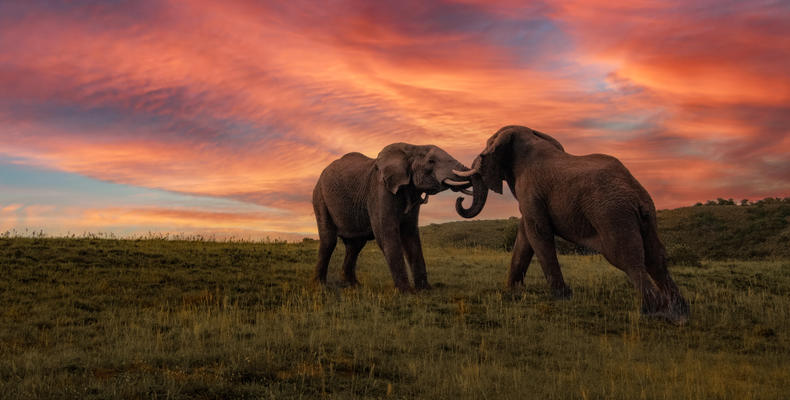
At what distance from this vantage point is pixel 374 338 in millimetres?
10117

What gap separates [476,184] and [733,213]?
106ft

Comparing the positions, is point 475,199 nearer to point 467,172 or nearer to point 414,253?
point 467,172

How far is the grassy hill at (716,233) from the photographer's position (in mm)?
34156

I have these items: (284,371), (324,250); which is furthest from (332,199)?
(284,371)

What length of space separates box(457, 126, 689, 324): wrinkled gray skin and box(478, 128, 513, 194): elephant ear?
0.9 inches

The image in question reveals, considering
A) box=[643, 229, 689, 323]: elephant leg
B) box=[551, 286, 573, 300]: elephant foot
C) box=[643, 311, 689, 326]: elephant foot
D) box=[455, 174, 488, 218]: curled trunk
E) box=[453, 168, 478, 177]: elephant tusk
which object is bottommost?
box=[643, 311, 689, 326]: elephant foot

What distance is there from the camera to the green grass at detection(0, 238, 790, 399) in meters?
7.68

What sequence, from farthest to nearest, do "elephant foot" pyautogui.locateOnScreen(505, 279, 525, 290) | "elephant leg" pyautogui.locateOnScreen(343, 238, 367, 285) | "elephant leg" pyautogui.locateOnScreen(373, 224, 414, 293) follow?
"elephant leg" pyautogui.locateOnScreen(343, 238, 367, 285), "elephant foot" pyautogui.locateOnScreen(505, 279, 525, 290), "elephant leg" pyautogui.locateOnScreen(373, 224, 414, 293)

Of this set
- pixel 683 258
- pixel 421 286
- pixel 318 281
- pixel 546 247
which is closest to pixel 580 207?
pixel 546 247

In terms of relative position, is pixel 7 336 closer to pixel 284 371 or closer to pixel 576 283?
pixel 284 371

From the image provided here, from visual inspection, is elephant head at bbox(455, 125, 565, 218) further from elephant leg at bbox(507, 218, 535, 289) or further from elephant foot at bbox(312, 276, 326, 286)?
elephant foot at bbox(312, 276, 326, 286)

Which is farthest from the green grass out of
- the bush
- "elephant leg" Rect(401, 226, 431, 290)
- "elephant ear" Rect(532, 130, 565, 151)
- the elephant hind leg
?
the bush

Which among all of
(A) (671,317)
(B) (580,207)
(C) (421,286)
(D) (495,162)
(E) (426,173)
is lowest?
(A) (671,317)

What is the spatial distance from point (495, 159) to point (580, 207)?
2.51 metres
